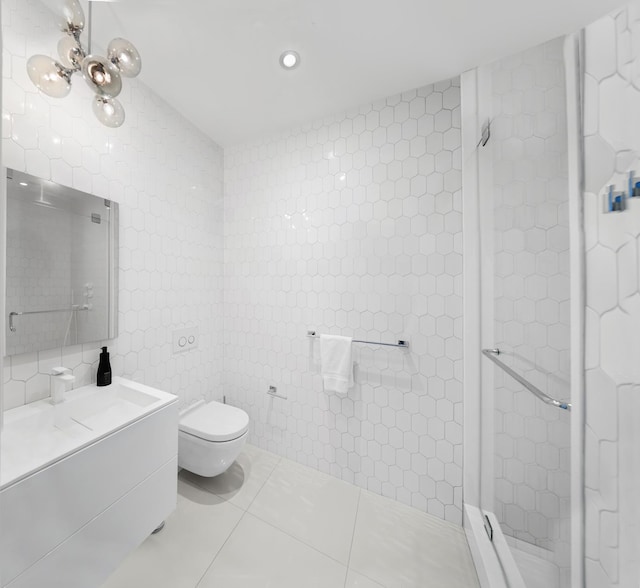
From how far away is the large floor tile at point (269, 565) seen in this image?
3.95ft

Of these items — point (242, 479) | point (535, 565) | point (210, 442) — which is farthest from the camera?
point (242, 479)

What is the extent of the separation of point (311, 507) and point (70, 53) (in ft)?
7.54

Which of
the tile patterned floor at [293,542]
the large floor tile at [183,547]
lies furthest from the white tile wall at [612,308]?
the large floor tile at [183,547]

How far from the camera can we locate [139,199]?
1.58 meters

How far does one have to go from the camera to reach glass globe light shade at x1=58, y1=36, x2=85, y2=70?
99 cm

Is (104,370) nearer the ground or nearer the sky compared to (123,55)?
nearer the ground

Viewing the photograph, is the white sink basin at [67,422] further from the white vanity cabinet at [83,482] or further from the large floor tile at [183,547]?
the large floor tile at [183,547]

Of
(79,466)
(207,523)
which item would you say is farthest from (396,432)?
(79,466)

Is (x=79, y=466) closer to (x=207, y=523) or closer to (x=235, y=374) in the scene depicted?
(x=207, y=523)

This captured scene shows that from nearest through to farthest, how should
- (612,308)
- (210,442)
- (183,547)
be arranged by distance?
1. (612,308)
2. (183,547)
3. (210,442)

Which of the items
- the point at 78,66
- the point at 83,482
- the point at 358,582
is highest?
the point at 78,66

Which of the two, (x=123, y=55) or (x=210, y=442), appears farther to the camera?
(x=210, y=442)

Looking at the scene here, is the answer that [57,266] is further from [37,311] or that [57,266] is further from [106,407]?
[106,407]

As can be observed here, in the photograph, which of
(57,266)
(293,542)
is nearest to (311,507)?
(293,542)
